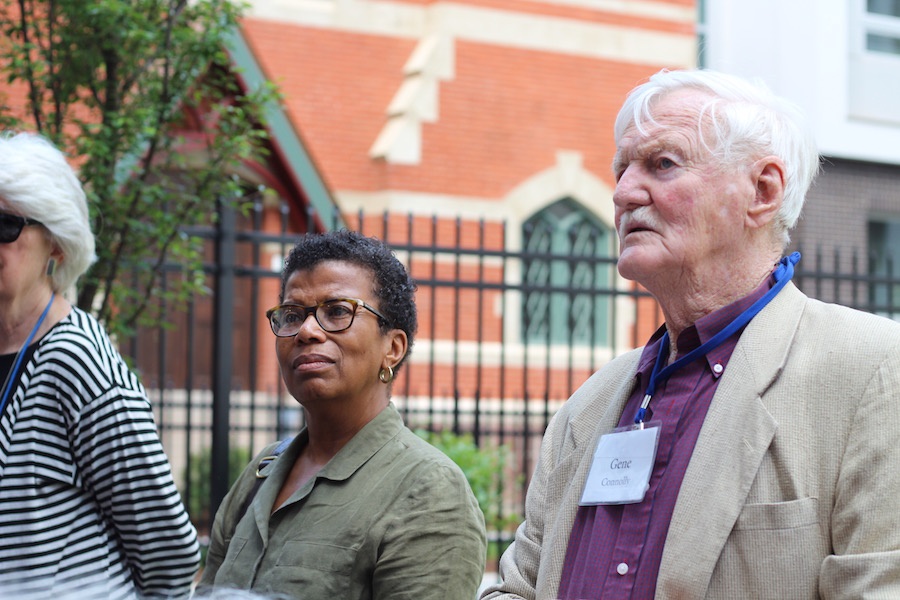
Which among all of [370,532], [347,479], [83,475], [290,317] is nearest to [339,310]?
[290,317]

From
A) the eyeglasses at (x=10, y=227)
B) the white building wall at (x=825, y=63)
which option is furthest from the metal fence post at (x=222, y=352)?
the white building wall at (x=825, y=63)

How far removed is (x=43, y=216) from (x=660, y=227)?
1.63 metres

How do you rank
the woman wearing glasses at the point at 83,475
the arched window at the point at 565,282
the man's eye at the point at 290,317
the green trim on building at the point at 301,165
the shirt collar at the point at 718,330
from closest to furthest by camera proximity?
the shirt collar at the point at 718,330
the woman wearing glasses at the point at 83,475
the man's eye at the point at 290,317
the arched window at the point at 565,282
the green trim on building at the point at 301,165

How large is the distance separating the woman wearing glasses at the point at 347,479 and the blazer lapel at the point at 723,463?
2.17 feet

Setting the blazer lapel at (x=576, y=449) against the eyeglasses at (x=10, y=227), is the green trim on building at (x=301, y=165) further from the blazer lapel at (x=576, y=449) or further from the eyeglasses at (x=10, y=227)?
the blazer lapel at (x=576, y=449)

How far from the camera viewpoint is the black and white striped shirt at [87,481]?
2750mm

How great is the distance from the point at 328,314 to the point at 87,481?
2.28ft

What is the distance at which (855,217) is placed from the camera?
45.3ft

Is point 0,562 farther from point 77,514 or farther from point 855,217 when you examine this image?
point 855,217

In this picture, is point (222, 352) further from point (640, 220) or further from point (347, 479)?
point (640, 220)

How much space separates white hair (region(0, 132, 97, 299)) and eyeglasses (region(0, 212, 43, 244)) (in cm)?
2

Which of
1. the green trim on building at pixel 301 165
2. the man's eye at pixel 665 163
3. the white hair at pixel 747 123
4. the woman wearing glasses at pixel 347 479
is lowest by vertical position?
the woman wearing glasses at pixel 347 479

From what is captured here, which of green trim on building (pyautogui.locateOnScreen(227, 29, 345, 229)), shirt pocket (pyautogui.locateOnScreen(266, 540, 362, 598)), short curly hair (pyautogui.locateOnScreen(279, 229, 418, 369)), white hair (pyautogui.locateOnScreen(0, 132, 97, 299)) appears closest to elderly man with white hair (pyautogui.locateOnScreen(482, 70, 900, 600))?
shirt pocket (pyautogui.locateOnScreen(266, 540, 362, 598))

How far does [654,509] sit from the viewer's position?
7.38 ft
